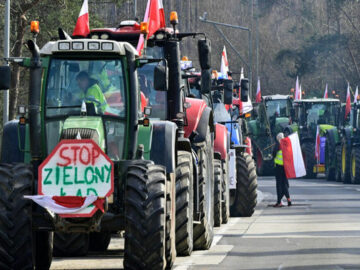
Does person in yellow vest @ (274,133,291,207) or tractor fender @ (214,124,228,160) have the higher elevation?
tractor fender @ (214,124,228,160)

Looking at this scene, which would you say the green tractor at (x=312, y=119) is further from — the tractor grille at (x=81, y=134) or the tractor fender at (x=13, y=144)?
the tractor grille at (x=81, y=134)

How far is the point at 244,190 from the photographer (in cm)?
2403

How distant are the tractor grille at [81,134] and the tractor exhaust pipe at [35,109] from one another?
0.68 metres

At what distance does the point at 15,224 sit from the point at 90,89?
1940 mm

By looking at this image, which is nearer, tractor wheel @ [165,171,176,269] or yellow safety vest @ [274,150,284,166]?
tractor wheel @ [165,171,176,269]

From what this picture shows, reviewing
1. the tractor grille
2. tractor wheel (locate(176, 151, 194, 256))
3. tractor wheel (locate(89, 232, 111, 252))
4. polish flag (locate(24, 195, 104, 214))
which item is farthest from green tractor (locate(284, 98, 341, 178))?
polish flag (locate(24, 195, 104, 214))

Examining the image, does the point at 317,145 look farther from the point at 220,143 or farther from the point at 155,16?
the point at 155,16

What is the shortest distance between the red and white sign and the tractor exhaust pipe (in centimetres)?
89

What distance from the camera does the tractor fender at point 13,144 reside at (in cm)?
1350

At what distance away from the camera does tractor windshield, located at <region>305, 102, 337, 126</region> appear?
47.2 metres

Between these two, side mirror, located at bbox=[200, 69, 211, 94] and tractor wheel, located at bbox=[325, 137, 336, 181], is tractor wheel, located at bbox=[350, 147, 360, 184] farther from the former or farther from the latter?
side mirror, located at bbox=[200, 69, 211, 94]

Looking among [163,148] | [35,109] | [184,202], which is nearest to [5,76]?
[35,109]

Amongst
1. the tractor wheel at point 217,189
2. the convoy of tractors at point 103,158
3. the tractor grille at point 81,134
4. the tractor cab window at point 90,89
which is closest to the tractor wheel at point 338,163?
the tractor wheel at point 217,189

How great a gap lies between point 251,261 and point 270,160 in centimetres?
3173
